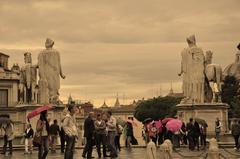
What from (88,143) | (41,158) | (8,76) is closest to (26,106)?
(88,143)

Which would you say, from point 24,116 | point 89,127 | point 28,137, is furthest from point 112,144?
point 24,116

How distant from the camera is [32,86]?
4481 cm

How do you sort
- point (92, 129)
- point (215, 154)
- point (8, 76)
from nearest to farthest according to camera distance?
point (215, 154) → point (92, 129) → point (8, 76)

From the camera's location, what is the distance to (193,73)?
4431 cm

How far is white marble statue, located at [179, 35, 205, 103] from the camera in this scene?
1726 inches

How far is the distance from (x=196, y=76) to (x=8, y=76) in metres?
76.1

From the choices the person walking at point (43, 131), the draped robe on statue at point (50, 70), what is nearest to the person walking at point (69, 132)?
the person walking at point (43, 131)

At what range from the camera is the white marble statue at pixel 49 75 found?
44094 mm

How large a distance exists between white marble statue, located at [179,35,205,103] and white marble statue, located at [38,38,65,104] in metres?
8.06

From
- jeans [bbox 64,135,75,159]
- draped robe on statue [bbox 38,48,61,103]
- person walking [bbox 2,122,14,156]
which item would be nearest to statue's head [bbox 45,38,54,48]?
draped robe on statue [bbox 38,48,61,103]

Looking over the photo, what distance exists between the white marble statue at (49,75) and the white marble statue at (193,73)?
806 cm

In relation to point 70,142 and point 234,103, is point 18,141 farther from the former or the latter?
point 234,103

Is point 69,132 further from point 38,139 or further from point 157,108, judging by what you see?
point 157,108

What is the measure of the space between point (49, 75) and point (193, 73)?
9395mm
